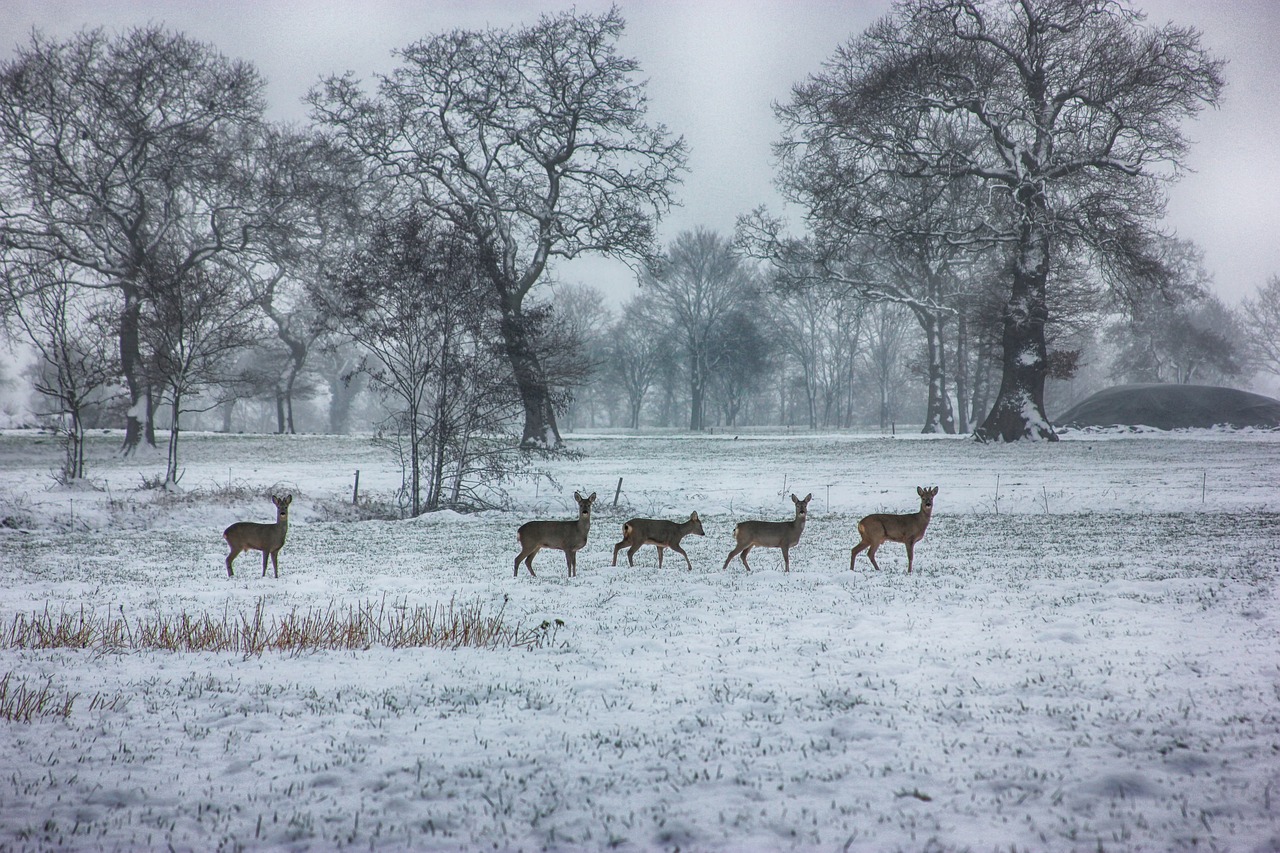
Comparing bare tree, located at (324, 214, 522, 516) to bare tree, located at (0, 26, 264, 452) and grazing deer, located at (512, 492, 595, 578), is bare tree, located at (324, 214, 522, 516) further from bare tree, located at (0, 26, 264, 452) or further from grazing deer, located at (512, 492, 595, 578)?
bare tree, located at (0, 26, 264, 452)

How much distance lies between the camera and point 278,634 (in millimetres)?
7613

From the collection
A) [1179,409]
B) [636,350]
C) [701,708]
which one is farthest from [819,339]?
[701,708]

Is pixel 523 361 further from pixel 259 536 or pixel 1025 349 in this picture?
pixel 1025 349

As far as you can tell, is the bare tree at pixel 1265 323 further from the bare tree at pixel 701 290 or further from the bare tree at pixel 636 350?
the bare tree at pixel 636 350

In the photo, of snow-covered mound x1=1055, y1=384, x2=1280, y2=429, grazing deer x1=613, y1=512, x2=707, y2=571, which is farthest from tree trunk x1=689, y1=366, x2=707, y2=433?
grazing deer x1=613, y1=512, x2=707, y2=571

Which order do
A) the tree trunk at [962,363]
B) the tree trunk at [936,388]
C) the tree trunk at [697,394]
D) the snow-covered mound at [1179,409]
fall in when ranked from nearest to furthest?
the snow-covered mound at [1179,409] < the tree trunk at [936,388] < the tree trunk at [962,363] < the tree trunk at [697,394]

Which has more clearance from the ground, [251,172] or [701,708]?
[251,172]

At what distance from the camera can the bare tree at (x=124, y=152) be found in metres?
26.9

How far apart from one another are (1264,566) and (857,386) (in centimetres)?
6614

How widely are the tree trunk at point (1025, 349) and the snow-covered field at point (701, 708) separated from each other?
15992 millimetres

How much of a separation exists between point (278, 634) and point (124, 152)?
29.7 m

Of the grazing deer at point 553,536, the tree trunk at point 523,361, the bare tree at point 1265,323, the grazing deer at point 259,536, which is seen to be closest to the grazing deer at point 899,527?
the grazing deer at point 553,536

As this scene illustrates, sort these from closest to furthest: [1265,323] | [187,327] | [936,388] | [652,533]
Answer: [652,533] < [187,327] < [936,388] < [1265,323]

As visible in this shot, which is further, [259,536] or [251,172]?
[251,172]
